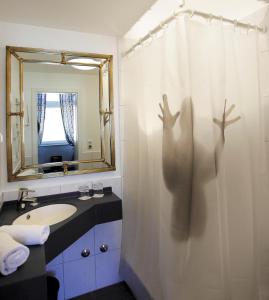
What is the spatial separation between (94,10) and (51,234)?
1.52 metres

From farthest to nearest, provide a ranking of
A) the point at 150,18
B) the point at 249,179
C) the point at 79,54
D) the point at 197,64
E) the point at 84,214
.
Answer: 1. the point at 79,54
2. the point at 150,18
3. the point at 84,214
4. the point at 249,179
5. the point at 197,64

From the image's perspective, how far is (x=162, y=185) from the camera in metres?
1.49

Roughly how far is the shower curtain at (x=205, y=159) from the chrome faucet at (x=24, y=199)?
3.11 ft

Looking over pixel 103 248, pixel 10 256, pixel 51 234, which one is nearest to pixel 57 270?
pixel 103 248

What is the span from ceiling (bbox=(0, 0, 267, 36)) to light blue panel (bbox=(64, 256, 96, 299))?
1992mm

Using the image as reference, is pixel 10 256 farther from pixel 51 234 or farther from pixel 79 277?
pixel 79 277

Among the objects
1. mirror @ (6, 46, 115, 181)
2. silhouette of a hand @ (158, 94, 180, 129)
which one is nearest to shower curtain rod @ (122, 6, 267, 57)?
silhouette of a hand @ (158, 94, 180, 129)

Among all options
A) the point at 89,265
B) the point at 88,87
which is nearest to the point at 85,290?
the point at 89,265

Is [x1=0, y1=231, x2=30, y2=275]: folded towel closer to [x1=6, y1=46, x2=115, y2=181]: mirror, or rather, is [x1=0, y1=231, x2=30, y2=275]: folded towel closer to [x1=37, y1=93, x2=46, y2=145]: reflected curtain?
[x1=6, y1=46, x2=115, y2=181]: mirror

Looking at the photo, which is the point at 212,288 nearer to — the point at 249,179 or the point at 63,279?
the point at 249,179

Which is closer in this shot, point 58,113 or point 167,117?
point 167,117

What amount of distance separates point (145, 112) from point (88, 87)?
2.20 ft

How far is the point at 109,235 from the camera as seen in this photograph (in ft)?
7.14

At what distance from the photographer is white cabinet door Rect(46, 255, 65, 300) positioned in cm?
196
